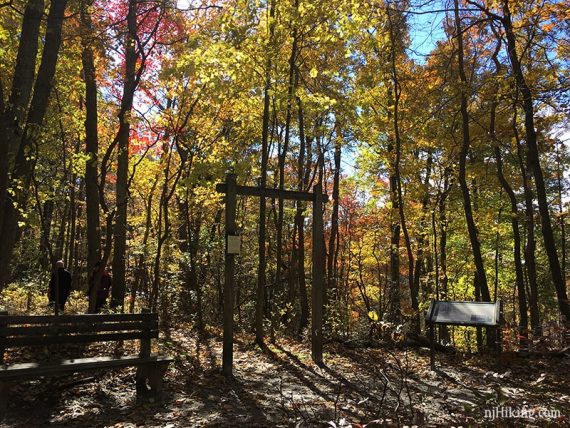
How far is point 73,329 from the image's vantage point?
5.62 m

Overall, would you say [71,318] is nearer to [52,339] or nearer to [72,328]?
[72,328]

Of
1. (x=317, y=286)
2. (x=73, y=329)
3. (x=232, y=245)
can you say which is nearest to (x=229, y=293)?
(x=232, y=245)

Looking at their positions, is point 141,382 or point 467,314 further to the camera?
point 467,314

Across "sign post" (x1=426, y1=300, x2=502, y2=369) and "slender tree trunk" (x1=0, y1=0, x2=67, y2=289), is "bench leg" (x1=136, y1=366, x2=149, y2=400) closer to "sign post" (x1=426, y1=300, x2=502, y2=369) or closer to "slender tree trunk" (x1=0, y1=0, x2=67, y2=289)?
"slender tree trunk" (x1=0, y1=0, x2=67, y2=289)

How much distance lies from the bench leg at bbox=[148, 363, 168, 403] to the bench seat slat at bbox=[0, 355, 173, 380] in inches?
3.3

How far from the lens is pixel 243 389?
6184 mm

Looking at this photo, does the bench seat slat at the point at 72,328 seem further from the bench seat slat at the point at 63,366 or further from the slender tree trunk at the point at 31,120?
the slender tree trunk at the point at 31,120

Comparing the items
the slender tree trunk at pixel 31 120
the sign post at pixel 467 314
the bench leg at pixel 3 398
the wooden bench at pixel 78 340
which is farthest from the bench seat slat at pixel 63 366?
the sign post at pixel 467 314

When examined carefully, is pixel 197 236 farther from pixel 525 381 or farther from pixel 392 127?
pixel 525 381

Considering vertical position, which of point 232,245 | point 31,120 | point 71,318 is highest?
point 31,120

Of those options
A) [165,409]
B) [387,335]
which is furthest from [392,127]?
[165,409]

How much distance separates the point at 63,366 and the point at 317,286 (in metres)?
4.27

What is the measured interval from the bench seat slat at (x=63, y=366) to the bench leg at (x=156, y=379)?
0.28 feet

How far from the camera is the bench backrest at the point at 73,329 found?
518 centimetres
